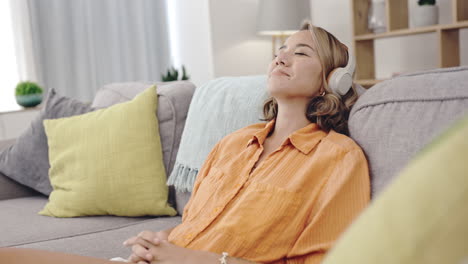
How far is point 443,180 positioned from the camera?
30cm

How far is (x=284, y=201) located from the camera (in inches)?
45.7

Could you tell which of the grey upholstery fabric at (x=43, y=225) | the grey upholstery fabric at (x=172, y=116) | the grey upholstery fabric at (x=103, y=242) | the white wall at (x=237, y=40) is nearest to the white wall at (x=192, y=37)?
the white wall at (x=237, y=40)

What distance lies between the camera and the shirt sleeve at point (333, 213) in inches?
42.9

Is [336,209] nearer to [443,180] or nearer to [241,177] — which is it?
[241,177]

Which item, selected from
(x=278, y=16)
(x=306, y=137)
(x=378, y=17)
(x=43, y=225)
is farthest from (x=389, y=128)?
(x=278, y=16)

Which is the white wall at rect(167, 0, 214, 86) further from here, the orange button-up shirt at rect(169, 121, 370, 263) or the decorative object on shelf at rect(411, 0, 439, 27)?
the orange button-up shirt at rect(169, 121, 370, 263)

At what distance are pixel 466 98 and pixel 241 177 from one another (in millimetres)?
524

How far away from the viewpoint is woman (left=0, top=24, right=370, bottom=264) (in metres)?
1.12

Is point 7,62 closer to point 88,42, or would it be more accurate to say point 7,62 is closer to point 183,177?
point 88,42

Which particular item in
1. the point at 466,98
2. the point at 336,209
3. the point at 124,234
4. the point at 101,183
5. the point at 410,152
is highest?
the point at 466,98

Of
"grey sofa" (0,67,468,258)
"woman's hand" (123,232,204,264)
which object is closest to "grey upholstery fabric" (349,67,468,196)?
"grey sofa" (0,67,468,258)


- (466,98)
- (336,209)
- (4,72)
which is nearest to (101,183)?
(336,209)

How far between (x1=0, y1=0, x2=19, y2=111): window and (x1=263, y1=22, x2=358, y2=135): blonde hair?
3466 mm

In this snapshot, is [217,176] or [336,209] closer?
[336,209]
